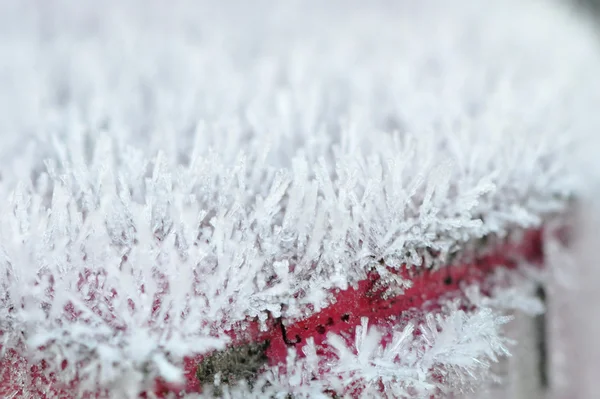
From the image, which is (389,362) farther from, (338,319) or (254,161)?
(254,161)

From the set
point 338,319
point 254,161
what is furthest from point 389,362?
point 254,161

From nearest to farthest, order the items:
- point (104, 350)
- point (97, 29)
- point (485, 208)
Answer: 1. point (104, 350)
2. point (485, 208)
3. point (97, 29)

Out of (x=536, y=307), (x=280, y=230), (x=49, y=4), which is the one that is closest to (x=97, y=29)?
(x=49, y=4)

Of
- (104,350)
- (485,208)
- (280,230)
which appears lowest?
(104,350)

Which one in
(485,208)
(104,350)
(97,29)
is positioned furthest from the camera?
(97,29)

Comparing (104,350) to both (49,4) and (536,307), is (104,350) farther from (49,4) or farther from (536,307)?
(49,4)

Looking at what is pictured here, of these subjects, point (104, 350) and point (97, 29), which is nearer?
point (104, 350)

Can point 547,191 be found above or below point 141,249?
above
